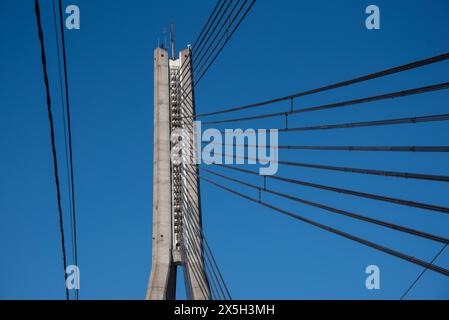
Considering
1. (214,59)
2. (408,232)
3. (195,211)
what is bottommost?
(195,211)

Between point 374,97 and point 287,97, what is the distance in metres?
2.19

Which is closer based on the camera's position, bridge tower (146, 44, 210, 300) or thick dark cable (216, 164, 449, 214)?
thick dark cable (216, 164, 449, 214)

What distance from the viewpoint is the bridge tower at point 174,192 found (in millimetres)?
15117

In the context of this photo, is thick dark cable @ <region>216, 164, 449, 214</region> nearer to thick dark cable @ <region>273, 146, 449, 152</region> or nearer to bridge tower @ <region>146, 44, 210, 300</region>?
thick dark cable @ <region>273, 146, 449, 152</region>

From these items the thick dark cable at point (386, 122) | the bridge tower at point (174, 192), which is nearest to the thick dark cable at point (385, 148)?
the thick dark cable at point (386, 122)

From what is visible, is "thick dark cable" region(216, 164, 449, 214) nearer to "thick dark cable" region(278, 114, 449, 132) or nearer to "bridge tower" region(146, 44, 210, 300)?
"thick dark cable" region(278, 114, 449, 132)

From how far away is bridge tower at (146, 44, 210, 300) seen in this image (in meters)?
15.1

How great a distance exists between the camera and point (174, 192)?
675 inches

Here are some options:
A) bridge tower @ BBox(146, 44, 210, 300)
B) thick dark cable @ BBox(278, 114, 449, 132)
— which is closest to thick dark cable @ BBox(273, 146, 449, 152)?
thick dark cable @ BBox(278, 114, 449, 132)

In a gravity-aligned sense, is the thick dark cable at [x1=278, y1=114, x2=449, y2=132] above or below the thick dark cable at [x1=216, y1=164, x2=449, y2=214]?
above

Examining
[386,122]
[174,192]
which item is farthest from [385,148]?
[174,192]
